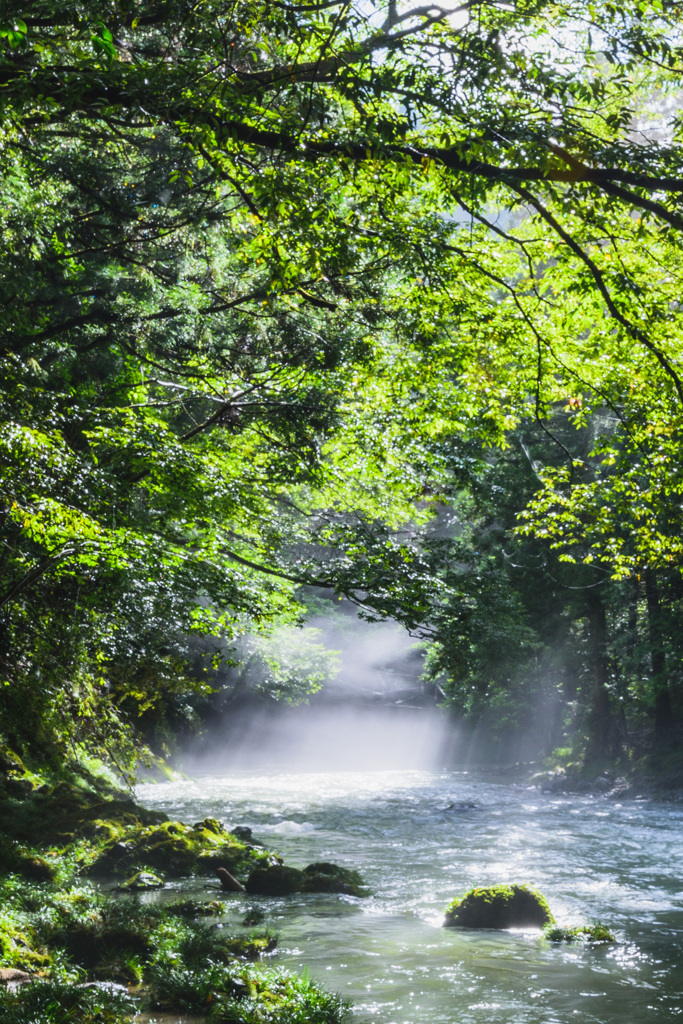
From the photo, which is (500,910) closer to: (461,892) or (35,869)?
(461,892)

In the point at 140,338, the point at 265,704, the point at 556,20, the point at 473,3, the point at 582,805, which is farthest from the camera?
the point at 265,704

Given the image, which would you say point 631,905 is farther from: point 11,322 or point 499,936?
point 11,322

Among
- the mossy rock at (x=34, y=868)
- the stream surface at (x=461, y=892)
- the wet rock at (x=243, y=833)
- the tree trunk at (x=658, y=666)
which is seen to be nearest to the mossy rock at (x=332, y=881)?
the stream surface at (x=461, y=892)

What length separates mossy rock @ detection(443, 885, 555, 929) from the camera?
9.06 metres

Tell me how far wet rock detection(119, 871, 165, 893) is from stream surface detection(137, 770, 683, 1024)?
419 millimetres

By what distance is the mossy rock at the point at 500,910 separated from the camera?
9062 mm

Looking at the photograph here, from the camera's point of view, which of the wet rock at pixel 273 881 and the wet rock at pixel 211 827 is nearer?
the wet rock at pixel 273 881

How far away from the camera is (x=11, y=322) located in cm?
870

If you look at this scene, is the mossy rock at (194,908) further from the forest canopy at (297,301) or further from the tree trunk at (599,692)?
the tree trunk at (599,692)

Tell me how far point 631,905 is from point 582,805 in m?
12.4

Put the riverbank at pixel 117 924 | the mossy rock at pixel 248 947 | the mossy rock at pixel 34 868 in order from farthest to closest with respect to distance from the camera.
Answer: the mossy rock at pixel 34 868
the mossy rock at pixel 248 947
the riverbank at pixel 117 924

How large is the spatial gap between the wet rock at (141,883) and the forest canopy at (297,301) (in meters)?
1.72

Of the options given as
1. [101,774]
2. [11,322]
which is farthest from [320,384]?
[101,774]

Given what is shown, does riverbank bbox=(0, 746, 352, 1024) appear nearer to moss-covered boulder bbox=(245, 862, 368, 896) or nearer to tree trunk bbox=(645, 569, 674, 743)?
moss-covered boulder bbox=(245, 862, 368, 896)
